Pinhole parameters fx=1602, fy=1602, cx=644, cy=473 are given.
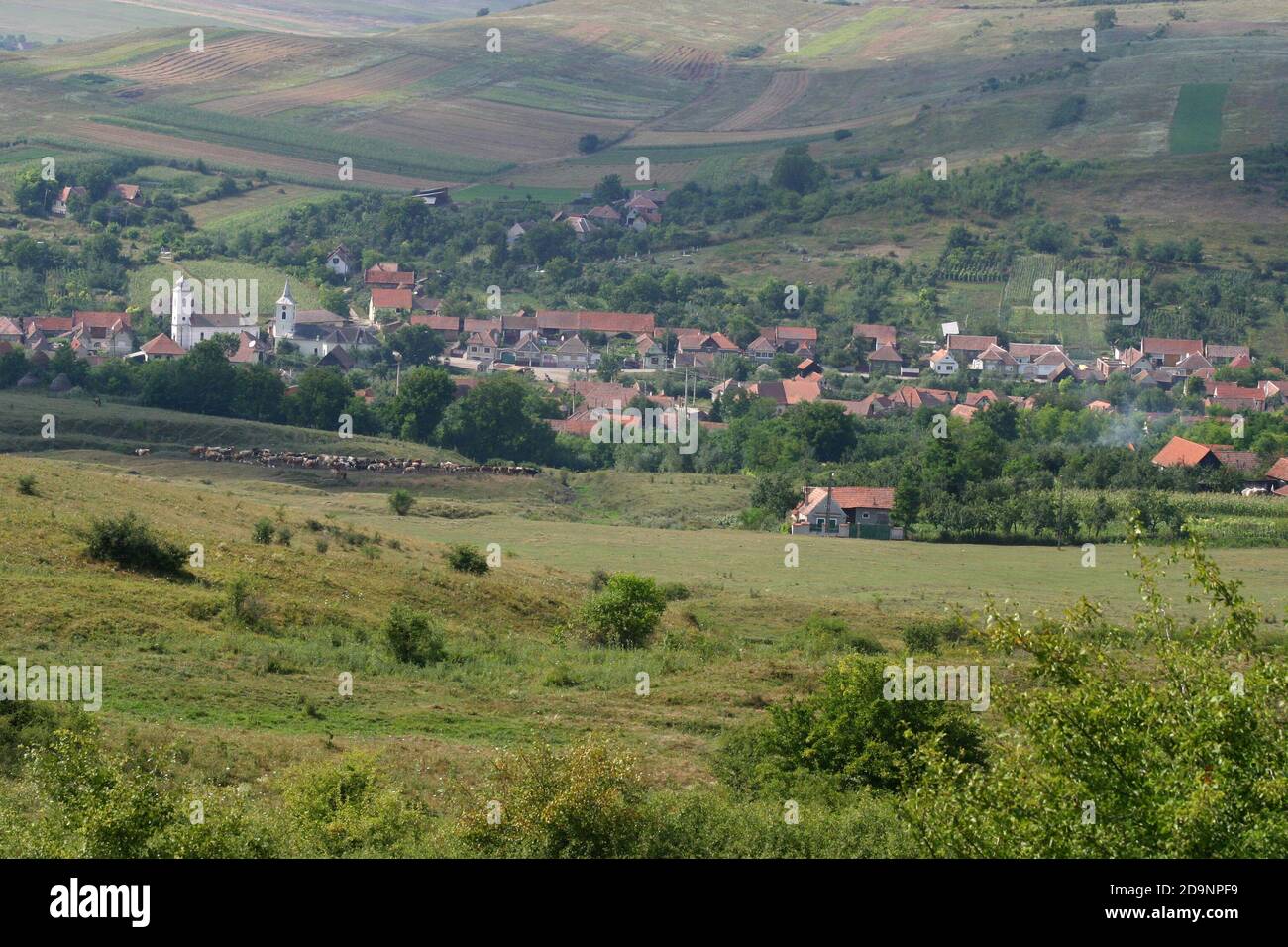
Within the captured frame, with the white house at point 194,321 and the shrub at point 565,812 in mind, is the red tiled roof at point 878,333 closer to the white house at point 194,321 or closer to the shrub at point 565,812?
the white house at point 194,321

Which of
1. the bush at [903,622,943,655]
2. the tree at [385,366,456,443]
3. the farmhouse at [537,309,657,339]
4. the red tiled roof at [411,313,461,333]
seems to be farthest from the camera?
the farmhouse at [537,309,657,339]

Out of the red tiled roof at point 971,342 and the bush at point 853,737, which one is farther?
the red tiled roof at point 971,342

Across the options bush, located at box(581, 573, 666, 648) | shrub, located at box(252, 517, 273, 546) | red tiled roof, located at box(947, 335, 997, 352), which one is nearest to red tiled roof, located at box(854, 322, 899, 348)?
red tiled roof, located at box(947, 335, 997, 352)

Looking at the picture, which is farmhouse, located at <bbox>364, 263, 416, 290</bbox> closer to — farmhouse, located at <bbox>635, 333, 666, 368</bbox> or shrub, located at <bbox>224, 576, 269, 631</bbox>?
farmhouse, located at <bbox>635, 333, 666, 368</bbox>

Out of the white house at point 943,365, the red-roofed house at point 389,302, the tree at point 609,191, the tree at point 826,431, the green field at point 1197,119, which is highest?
the green field at point 1197,119

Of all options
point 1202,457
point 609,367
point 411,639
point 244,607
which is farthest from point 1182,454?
point 244,607

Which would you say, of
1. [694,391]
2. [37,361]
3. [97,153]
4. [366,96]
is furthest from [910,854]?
[366,96]

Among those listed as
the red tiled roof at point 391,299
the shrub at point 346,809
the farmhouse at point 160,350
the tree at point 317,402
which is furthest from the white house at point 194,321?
the shrub at point 346,809

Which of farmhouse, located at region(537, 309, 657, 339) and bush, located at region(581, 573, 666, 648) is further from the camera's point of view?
farmhouse, located at region(537, 309, 657, 339)
